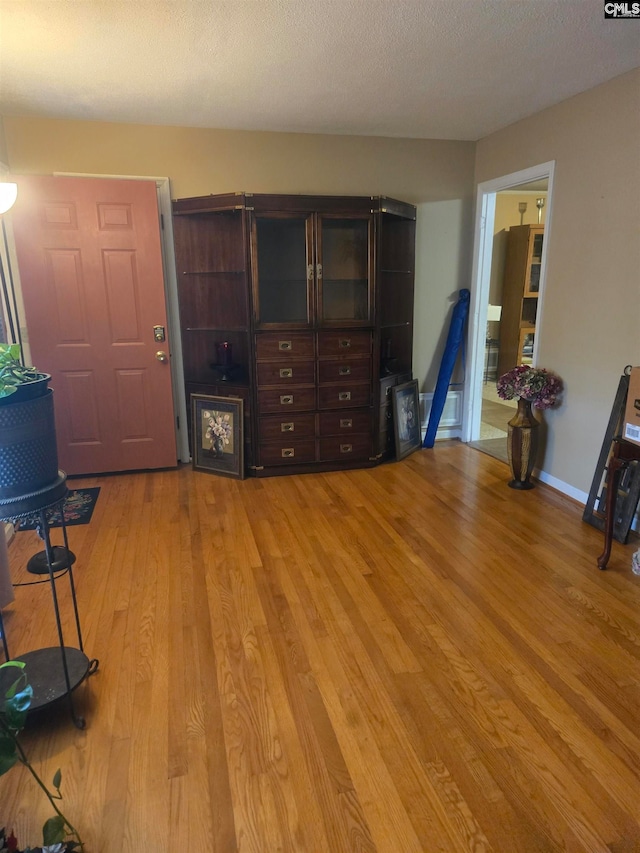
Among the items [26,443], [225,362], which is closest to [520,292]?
[225,362]

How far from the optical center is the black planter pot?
4.89ft

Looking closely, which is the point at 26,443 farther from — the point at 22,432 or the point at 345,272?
the point at 345,272

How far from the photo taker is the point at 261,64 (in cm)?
269

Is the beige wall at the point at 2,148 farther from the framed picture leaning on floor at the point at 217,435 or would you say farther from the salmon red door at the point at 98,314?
the framed picture leaning on floor at the point at 217,435

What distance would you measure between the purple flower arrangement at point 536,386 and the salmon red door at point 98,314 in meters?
2.48

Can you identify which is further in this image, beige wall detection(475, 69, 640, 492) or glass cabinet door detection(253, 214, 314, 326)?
glass cabinet door detection(253, 214, 314, 326)

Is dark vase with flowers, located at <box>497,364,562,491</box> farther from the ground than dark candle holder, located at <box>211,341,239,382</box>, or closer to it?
closer to it

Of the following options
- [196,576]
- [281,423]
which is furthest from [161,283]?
[196,576]

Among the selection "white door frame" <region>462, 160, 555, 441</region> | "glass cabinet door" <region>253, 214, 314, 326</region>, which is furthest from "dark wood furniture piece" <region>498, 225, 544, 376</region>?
"glass cabinet door" <region>253, 214, 314, 326</region>

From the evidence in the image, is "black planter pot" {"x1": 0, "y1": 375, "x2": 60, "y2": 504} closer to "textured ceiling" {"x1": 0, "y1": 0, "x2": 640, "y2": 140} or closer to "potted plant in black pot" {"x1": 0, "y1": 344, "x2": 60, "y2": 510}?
"potted plant in black pot" {"x1": 0, "y1": 344, "x2": 60, "y2": 510}

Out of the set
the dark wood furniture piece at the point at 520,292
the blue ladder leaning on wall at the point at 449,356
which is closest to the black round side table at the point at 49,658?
the blue ladder leaning on wall at the point at 449,356

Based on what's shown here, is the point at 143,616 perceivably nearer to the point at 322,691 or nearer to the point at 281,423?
the point at 322,691

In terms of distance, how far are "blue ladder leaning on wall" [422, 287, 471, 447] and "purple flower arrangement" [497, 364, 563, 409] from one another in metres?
0.97

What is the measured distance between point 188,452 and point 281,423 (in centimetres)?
88
